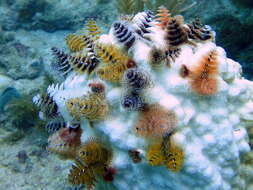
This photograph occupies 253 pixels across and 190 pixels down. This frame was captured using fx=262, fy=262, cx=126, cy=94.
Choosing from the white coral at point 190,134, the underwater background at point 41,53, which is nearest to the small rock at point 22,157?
the underwater background at point 41,53

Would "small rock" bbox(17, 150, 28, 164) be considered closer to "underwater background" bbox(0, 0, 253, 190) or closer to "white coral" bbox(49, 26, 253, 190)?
"underwater background" bbox(0, 0, 253, 190)

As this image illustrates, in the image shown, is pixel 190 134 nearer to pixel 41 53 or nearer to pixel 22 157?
pixel 22 157

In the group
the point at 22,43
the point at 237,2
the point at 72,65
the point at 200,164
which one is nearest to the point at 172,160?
the point at 200,164

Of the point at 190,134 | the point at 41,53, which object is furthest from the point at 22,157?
the point at 41,53

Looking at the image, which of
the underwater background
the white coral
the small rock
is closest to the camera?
the white coral

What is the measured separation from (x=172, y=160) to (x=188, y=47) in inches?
36.4

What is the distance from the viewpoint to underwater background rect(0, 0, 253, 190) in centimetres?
358

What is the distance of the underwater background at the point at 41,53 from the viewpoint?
3.58 m

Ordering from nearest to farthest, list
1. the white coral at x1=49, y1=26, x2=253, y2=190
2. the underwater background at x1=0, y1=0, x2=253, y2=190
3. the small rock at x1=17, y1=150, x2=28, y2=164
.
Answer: the white coral at x1=49, y1=26, x2=253, y2=190 < the underwater background at x1=0, y1=0, x2=253, y2=190 < the small rock at x1=17, y1=150, x2=28, y2=164

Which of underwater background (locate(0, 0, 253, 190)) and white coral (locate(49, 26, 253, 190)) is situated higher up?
white coral (locate(49, 26, 253, 190))

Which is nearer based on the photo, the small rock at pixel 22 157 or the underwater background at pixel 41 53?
the underwater background at pixel 41 53

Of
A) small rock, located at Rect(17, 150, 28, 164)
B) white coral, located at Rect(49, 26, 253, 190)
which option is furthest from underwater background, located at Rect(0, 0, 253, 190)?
white coral, located at Rect(49, 26, 253, 190)

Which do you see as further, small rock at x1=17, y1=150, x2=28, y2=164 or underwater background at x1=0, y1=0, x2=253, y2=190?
small rock at x1=17, y1=150, x2=28, y2=164

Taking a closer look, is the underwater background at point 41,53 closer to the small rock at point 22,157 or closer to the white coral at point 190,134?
the small rock at point 22,157
